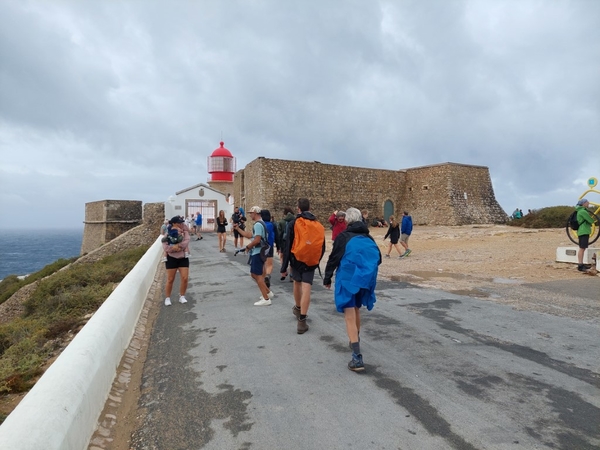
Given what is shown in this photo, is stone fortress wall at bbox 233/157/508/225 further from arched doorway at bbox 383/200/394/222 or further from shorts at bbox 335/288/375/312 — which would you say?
shorts at bbox 335/288/375/312

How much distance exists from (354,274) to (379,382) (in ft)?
3.30

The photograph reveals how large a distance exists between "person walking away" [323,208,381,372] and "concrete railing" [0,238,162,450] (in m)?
2.24

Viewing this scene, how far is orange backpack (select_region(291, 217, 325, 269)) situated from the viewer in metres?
5.27

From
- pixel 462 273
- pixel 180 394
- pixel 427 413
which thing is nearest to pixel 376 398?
pixel 427 413

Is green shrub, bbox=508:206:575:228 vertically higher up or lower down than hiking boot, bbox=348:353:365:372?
higher up

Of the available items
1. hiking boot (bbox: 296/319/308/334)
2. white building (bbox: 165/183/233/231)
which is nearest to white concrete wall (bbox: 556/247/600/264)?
hiking boot (bbox: 296/319/308/334)

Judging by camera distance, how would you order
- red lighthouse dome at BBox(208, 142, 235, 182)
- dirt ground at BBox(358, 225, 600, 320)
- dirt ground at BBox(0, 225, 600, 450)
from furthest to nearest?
red lighthouse dome at BBox(208, 142, 235, 182) < dirt ground at BBox(358, 225, 600, 320) < dirt ground at BBox(0, 225, 600, 450)

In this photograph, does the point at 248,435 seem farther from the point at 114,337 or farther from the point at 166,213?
the point at 166,213

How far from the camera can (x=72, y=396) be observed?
2715 mm

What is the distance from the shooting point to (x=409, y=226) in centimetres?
1383

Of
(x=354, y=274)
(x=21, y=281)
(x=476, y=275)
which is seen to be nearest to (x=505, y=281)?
(x=476, y=275)

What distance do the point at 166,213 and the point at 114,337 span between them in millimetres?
24241

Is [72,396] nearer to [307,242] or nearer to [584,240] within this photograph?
[307,242]

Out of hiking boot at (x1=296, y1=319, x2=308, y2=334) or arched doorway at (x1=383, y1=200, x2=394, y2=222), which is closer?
hiking boot at (x1=296, y1=319, x2=308, y2=334)
